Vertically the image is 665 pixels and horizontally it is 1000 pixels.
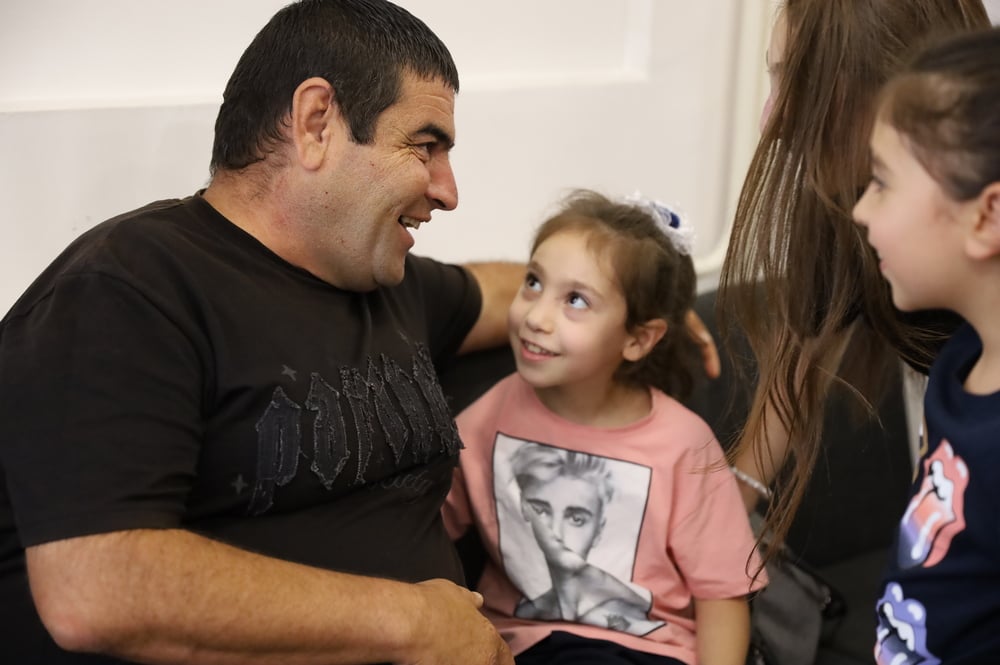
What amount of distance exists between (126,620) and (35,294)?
1.20 ft

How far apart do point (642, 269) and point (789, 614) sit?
0.65m

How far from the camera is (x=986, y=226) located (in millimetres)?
1098

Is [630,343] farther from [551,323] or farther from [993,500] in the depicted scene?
[993,500]

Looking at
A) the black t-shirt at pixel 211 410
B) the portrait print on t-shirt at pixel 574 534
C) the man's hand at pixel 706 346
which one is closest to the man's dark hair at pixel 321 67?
the black t-shirt at pixel 211 410

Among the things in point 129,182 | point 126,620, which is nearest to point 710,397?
point 129,182

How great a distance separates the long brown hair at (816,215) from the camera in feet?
4.76

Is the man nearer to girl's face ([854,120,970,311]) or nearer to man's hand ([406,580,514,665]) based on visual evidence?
man's hand ([406,580,514,665])

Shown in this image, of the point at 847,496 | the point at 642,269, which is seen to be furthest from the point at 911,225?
the point at 847,496

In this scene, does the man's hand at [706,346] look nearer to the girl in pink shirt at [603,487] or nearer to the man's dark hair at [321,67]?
the girl in pink shirt at [603,487]

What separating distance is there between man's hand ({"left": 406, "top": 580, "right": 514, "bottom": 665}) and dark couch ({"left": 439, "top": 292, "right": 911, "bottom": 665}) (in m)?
0.59

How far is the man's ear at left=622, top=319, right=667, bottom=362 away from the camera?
1736 millimetres

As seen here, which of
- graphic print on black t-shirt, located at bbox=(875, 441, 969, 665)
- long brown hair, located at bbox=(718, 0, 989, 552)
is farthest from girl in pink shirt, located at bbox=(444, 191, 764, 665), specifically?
graphic print on black t-shirt, located at bbox=(875, 441, 969, 665)

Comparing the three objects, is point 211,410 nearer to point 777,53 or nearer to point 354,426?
point 354,426

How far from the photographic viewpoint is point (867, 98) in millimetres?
1449
